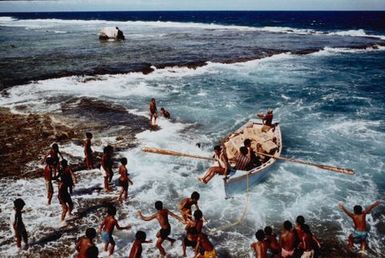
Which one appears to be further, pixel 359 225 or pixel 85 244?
pixel 359 225

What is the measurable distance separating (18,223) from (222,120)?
1403 centimetres

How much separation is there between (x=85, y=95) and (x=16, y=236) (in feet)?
57.1

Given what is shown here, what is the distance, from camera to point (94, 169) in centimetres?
1484

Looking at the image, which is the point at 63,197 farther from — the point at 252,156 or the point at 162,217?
the point at 252,156

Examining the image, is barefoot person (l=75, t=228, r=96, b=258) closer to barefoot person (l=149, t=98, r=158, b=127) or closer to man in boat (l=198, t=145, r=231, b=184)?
man in boat (l=198, t=145, r=231, b=184)

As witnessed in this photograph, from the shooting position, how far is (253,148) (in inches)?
586

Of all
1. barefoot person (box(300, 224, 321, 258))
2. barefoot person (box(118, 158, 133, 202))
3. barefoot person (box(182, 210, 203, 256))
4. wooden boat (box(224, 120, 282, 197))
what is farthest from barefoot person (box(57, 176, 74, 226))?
barefoot person (box(300, 224, 321, 258))

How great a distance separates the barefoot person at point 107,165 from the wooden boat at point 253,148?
160 inches

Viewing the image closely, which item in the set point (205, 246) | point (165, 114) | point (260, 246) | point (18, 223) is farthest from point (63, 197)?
point (165, 114)

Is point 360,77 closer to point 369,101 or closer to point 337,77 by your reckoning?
point 337,77

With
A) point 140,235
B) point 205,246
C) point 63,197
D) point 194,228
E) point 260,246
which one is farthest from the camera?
point 63,197

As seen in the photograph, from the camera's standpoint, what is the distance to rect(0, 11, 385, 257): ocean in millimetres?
11781

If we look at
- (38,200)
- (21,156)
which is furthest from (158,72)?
(38,200)

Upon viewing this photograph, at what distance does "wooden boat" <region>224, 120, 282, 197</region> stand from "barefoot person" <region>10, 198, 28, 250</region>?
6221 millimetres
